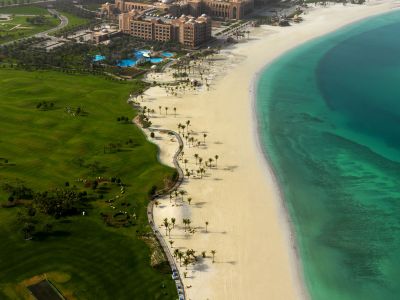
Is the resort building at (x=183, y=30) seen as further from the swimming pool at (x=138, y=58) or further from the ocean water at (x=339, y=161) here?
the ocean water at (x=339, y=161)

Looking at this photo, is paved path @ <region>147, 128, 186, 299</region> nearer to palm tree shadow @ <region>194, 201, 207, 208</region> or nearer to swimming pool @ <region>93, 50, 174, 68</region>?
palm tree shadow @ <region>194, 201, 207, 208</region>

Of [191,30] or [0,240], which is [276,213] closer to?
[0,240]

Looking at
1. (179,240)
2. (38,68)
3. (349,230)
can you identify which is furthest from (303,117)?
(38,68)

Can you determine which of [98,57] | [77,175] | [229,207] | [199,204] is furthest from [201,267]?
[98,57]

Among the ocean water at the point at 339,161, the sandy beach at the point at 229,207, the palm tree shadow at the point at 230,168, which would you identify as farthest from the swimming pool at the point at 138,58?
the palm tree shadow at the point at 230,168

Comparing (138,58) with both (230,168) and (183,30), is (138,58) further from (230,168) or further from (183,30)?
(230,168)
